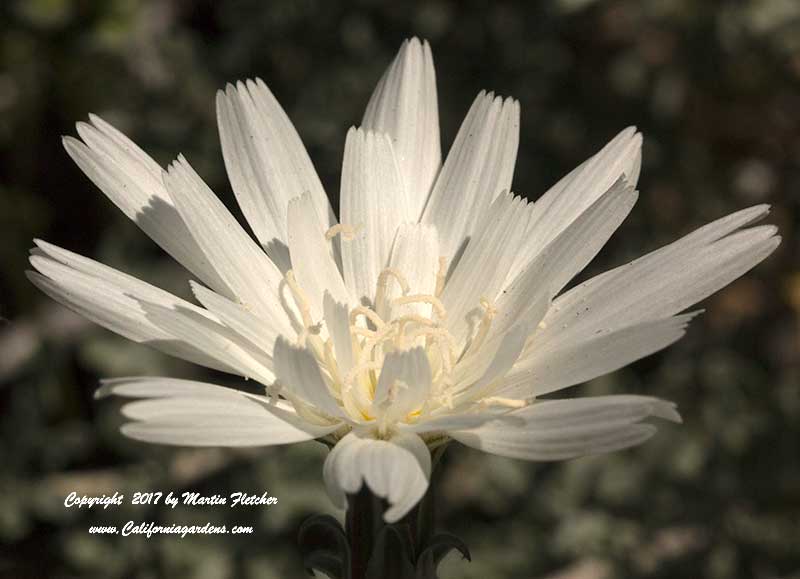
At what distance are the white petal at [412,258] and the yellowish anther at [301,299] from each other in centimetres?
22

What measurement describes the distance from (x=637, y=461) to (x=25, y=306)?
2578 millimetres

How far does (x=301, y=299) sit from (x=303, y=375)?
1.44ft

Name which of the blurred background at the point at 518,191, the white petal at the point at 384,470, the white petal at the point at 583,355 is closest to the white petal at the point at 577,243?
the white petal at the point at 583,355

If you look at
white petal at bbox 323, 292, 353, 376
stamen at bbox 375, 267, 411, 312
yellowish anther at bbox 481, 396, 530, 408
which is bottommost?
yellowish anther at bbox 481, 396, 530, 408

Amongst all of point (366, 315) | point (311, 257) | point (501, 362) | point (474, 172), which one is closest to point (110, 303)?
point (311, 257)

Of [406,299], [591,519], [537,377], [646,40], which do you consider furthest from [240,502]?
[646,40]

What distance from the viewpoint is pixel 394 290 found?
2693 millimetres

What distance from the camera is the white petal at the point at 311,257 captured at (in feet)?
8.18

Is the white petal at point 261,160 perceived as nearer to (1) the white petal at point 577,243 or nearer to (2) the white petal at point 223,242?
(2) the white petal at point 223,242

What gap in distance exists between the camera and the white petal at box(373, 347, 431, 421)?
7.17 ft

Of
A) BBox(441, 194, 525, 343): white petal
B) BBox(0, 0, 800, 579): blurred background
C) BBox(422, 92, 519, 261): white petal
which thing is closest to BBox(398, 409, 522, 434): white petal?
BBox(441, 194, 525, 343): white petal

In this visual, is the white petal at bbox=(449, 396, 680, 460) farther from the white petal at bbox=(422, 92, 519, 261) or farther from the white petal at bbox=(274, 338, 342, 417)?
the white petal at bbox=(422, 92, 519, 261)

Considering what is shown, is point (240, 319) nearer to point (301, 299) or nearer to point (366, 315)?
point (301, 299)

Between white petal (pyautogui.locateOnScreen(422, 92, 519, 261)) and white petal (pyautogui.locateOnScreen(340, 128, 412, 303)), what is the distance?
124 mm
